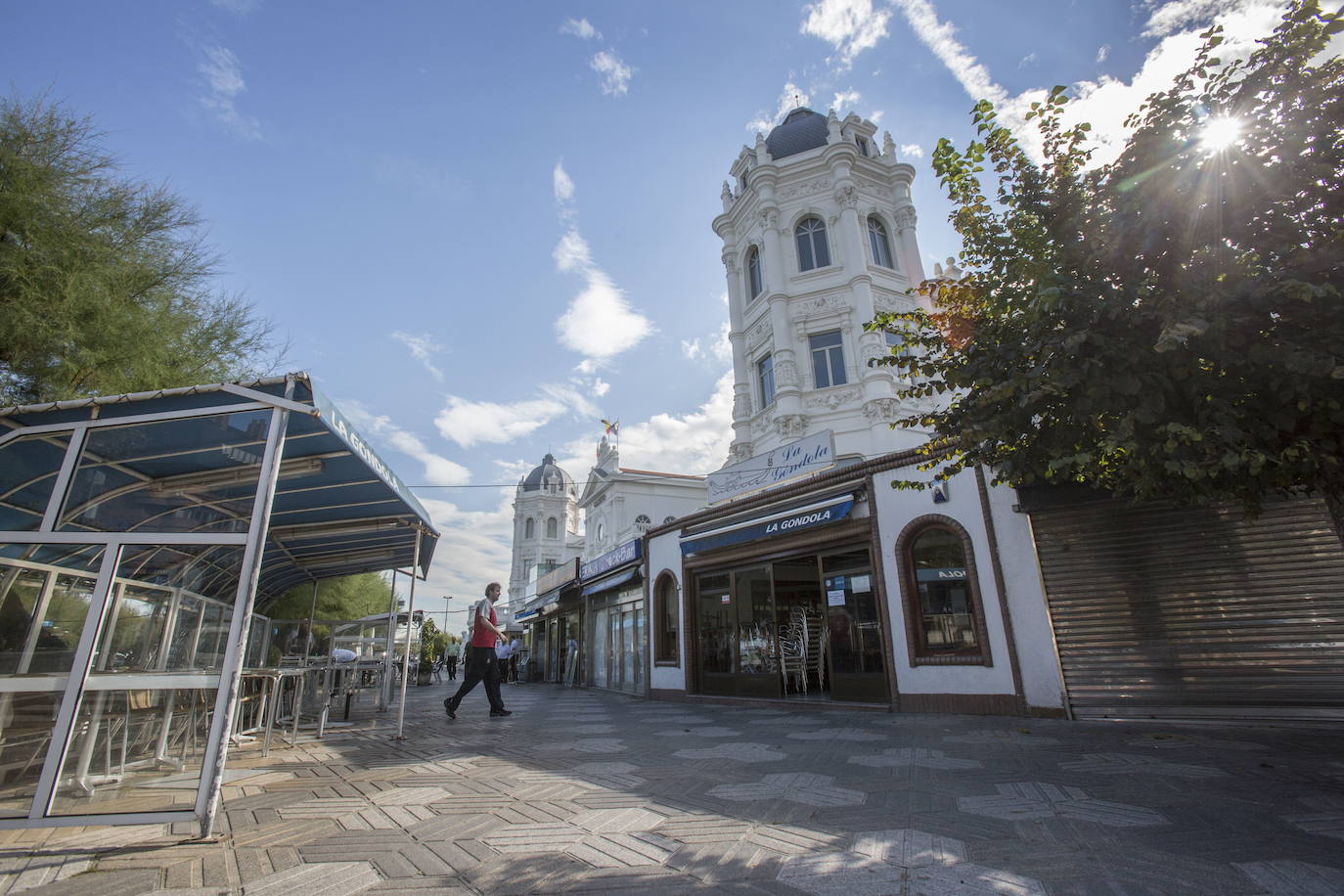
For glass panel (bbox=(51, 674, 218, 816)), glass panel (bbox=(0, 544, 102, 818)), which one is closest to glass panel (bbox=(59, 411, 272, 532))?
glass panel (bbox=(0, 544, 102, 818))

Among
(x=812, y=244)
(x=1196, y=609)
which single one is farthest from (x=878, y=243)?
(x=1196, y=609)

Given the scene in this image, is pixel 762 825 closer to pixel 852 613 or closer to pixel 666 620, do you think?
pixel 852 613

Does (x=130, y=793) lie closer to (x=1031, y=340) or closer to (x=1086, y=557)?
(x=1031, y=340)

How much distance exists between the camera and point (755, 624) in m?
11.6

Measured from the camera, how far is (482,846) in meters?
3.00

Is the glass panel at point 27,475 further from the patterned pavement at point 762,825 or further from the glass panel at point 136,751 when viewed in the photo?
the patterned pavement at point 762,825

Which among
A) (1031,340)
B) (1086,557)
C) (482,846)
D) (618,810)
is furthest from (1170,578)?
(482,846)

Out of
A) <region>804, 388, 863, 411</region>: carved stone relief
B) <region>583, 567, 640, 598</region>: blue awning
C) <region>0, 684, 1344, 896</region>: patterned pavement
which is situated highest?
<region>804, 388, 863, 411</region>: carved stone relief

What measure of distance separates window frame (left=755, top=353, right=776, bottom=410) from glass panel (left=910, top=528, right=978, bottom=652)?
9.61 metres

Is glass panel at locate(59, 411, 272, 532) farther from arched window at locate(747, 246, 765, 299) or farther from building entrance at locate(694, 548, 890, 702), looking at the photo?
arched window at locate(747, 246, 765, 299)

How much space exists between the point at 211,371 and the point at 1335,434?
11.9m

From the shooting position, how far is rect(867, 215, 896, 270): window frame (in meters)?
19.0

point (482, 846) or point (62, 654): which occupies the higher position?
point (62, 654)

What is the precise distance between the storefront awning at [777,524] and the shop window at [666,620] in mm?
1355
